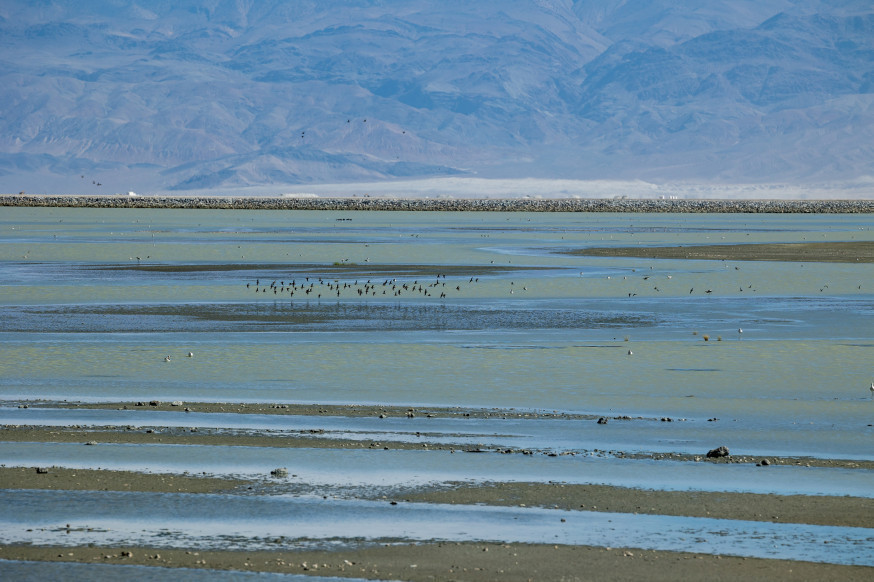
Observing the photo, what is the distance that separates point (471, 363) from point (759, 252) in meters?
36.7

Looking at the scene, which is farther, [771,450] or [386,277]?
[386,277]

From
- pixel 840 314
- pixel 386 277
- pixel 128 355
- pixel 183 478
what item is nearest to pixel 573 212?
pixel 386 277

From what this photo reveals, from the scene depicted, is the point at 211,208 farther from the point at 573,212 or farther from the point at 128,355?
the point at 128,355

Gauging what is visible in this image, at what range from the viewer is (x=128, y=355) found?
22000mm

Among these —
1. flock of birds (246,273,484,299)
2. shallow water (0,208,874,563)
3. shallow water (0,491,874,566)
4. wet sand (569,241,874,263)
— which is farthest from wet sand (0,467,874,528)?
wet sand (569,241,874,263)

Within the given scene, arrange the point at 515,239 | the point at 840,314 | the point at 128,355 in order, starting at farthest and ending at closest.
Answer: the point at 515,239 < the point at 840,314 < the point at 128,355

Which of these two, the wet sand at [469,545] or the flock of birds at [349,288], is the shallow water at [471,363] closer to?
the flock of birds at [349,288]

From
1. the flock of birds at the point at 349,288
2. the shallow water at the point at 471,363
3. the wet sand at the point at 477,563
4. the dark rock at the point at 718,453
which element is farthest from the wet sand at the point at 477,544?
the flock of birds at the point at 349,288

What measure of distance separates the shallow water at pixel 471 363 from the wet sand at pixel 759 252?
4.50 meters

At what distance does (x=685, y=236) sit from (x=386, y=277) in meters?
35.0

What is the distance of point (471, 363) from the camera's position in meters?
21.3

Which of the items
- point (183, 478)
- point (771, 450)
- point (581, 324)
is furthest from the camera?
point (581, 324)

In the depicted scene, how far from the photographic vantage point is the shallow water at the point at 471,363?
1343cm

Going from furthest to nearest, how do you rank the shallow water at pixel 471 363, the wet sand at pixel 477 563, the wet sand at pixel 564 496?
the shallow water at pixel 471 363, the wet sand at pixel 564 496, the wet sand at pixel 477 563
